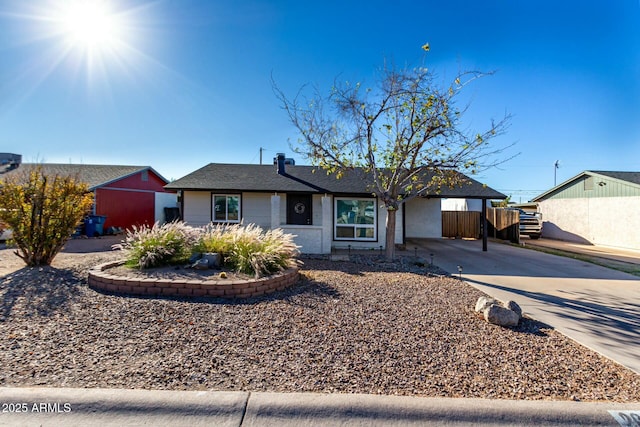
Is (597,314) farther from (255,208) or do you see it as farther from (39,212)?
(39,212)

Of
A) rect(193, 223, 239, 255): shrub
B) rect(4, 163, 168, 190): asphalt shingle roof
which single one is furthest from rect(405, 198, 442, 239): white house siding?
rect(4, 163, 168, 190): asphalt shingle roof

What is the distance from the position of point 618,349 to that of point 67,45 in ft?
41.7

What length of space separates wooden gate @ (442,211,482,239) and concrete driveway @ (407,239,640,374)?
6.31 meters

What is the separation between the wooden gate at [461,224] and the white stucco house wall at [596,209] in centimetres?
526

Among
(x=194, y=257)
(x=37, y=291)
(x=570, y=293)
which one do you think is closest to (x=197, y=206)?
(x=194, y=257)

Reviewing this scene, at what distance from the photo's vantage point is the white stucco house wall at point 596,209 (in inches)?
549

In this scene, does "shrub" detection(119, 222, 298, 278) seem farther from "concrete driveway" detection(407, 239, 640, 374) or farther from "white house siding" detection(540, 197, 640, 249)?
"white house siding" detection(540, 197, 640, 249)

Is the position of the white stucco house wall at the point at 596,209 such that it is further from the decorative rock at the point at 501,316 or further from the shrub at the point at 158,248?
the shrub at the point at 158,248

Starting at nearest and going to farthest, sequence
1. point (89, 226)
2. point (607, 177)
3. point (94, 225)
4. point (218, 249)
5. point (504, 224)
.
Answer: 1. point (218, 249)
2. point (607, 177)
3. point (89, 226)
4. point (94, 225)
5. point (504, 224)

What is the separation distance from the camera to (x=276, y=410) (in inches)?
91.0

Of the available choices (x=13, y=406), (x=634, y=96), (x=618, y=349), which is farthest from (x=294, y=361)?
(x=634, y=96)

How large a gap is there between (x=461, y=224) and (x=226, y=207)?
44.5 feet

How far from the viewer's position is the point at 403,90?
804 centimetres

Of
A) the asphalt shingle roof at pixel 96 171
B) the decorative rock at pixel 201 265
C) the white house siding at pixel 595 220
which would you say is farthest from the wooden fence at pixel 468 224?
the asphalt shingle roof at pixel 96 171
